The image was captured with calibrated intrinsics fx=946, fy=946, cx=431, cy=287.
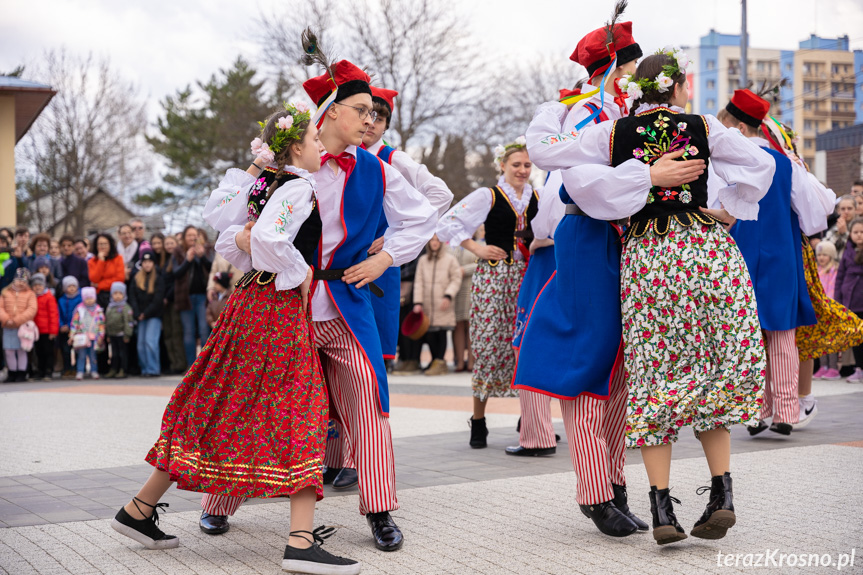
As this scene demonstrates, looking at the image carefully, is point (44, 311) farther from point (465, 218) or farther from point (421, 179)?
point (421, 179)

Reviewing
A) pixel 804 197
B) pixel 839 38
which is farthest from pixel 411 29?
pixel 804 197

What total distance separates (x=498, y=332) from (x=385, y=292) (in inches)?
57.5

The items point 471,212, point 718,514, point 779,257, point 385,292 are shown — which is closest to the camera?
point 718,514

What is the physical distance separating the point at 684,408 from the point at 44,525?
2883mm

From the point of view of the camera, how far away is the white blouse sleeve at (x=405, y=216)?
4.47 metres

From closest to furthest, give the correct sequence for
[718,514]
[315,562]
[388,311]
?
[315,562] → [718,514] → [388,311]

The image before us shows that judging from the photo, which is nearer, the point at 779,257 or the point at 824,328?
the point at 779,257

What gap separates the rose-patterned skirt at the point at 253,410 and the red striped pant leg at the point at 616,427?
1389 millimetres

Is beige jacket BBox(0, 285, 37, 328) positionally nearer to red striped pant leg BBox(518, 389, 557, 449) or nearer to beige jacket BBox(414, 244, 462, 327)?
beige jacket BBox(414, 244, 462, 327)

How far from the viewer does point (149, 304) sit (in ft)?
45.1

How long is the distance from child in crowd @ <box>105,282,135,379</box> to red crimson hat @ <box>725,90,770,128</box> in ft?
32.5

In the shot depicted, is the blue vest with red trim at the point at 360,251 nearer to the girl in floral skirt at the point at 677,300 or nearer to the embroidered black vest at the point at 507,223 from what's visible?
the girl in floral skirt at the point at 677,300

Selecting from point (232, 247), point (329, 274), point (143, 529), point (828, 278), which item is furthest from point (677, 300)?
point (828, 278)

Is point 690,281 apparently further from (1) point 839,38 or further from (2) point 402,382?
(1) point 839,38
